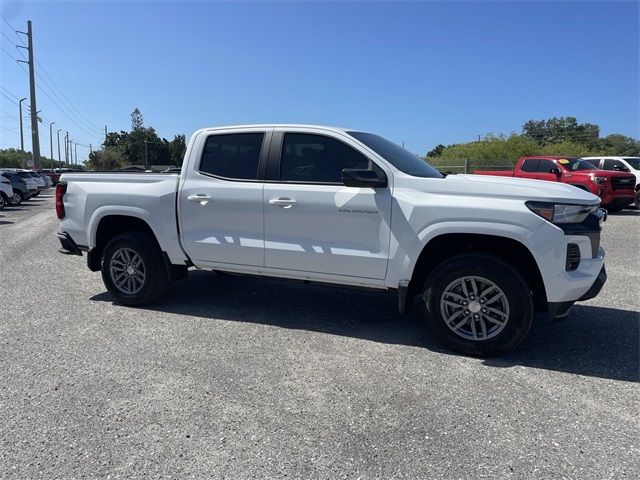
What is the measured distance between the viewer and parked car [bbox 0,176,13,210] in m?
21.0

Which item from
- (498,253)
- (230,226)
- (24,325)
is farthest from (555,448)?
(24,325)

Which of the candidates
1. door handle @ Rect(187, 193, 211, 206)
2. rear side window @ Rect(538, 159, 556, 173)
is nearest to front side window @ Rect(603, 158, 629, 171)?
rear side window @ Rect(538, 159, 556, 173)

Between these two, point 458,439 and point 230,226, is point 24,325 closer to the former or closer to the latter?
point 230,226

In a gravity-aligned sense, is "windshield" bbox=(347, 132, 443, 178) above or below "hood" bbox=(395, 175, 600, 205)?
above

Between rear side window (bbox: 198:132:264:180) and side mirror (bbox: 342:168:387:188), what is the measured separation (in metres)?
1.15

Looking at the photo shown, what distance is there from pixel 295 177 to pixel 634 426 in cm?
342

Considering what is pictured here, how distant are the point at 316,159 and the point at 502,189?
178cm

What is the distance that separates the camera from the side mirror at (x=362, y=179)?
4.45 meters

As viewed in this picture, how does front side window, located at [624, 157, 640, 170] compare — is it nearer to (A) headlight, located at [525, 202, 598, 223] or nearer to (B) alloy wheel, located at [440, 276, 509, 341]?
(A) headlight, located at [525, 202, 598, 223]

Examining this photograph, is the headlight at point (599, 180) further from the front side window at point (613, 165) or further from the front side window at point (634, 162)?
the front side window at point (634, 162)

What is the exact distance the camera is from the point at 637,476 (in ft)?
8.99

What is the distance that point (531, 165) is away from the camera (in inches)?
695

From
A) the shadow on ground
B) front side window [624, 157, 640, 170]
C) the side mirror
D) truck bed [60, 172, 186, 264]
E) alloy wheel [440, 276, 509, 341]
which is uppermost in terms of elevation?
front side window [624, 157, 640, 170]

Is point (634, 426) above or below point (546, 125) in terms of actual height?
below
